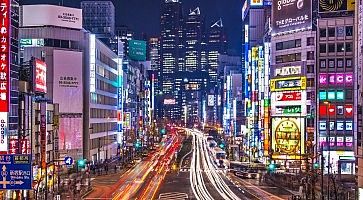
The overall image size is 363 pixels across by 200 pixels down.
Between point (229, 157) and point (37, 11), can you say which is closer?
point (37, 11)

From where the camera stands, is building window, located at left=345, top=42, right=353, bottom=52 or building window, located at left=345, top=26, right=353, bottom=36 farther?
building window, located at left=345, top=26, right=353, bottom=36

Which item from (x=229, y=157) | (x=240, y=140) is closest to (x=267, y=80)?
(x=229, y=157)

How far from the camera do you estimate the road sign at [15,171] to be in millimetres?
45875

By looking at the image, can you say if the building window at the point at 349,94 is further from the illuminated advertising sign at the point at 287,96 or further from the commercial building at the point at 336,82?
the illuminated advertising sign at the point at 287,96

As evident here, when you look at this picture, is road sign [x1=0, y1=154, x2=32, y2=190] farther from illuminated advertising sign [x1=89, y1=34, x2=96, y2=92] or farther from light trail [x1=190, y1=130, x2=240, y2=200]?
illuminated advertising sign [x1=89, y1=34, x2=96, y2=92]

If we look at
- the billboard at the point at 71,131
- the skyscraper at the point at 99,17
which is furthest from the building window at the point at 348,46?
the skyscraper at the point at 99,17

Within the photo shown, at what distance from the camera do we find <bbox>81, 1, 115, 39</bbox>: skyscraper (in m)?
190

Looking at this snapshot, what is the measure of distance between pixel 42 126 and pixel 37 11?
129 ft

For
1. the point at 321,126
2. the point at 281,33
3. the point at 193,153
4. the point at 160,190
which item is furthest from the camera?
the point at 193,153

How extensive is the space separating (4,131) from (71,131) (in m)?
51.9

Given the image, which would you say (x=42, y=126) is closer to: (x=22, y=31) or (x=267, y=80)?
(x=22, y=31)

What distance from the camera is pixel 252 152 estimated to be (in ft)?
499

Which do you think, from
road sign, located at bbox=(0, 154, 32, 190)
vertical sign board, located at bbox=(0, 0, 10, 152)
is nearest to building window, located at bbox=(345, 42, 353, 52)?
vertical sign board, located at bbox=(0, 0, 10, 152)

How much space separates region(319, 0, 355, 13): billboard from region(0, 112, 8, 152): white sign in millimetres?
62451
